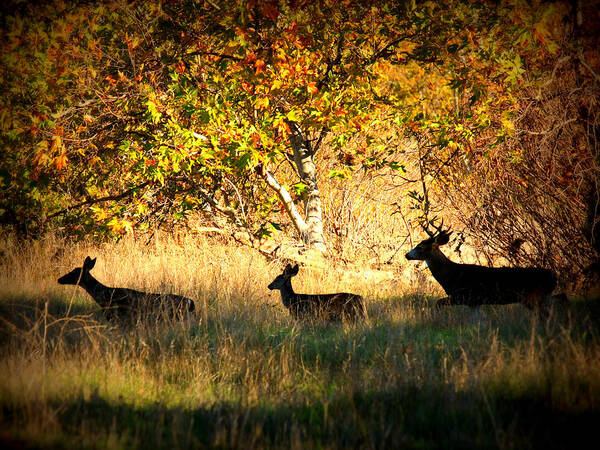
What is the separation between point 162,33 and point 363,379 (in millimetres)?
7014

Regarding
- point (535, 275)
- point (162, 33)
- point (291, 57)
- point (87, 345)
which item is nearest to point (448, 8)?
point (291, 57)

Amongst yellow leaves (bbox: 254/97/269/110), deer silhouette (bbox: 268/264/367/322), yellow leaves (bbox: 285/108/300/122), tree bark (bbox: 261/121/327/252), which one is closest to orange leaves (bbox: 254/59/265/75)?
yellow leaves (bbox: 254/97/269/110)

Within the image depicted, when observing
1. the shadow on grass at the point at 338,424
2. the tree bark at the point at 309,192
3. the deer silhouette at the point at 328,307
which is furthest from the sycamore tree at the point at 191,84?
the shadow on grass at the point at 338,424

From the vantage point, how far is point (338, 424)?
3.49 meters

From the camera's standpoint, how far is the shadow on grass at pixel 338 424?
3.15 m

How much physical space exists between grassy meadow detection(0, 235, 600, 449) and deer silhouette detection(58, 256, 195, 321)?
0.23 meters

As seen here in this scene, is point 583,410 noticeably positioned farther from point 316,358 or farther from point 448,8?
point 448,8

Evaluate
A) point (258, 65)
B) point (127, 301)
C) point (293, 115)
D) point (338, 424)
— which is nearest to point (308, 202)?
point (293, 115)

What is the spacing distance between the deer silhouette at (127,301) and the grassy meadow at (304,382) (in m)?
0.23

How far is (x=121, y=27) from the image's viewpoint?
771 centimetres

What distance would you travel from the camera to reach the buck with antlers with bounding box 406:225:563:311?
19.6 ft

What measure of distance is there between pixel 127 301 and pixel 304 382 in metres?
3.01

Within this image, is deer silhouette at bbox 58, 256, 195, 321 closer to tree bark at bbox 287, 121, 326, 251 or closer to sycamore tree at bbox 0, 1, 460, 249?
sycamore tree at bbox 0, 1, 460, 249

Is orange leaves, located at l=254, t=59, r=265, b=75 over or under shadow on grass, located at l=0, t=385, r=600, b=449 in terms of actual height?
over
